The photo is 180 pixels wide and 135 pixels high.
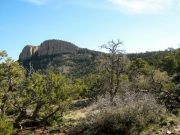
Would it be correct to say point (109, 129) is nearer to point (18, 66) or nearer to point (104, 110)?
point (104, 110)

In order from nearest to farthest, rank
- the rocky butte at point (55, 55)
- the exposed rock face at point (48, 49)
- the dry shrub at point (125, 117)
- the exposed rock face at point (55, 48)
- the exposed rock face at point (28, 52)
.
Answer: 1. the dry shrub at point (125, 117)
2. the rocky butte at point (55, 55)
3. the exposed rock face at point (55, 48)
4. the exposed rock face at point (48, 49)
5. the exposed rock face at point (28, 52)

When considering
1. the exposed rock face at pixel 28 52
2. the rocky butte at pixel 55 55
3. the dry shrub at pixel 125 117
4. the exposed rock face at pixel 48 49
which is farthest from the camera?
the exposed rock face at pixel 28 52

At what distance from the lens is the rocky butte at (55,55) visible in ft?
450

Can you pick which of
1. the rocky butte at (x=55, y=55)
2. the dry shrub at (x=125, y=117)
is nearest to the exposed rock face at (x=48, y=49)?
the rocky butte at (x=55, y=55)

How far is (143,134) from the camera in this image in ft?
71.4

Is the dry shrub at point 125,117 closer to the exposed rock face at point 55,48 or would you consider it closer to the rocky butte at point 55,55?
the rocky butte at point 55,55

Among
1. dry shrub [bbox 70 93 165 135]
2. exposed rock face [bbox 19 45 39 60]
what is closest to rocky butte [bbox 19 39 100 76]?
exposed rock face [bbox 19 45 39 60]

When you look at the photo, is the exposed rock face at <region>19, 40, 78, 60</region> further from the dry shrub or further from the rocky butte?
the dry shrub

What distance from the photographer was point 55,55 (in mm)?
166375

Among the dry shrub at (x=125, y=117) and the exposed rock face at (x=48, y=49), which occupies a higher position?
the exposed rock face at (x=48, y=49)

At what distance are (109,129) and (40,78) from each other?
1068 centimetres

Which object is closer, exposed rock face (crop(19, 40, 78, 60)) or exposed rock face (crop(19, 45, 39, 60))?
exposed rock face (crop(19, 40, 78, 60))

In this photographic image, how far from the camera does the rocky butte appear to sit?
137 meters

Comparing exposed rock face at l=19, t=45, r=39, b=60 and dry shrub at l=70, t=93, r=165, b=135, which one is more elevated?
Result: exposed rock face at l=19, t=45, r=39, b=60
